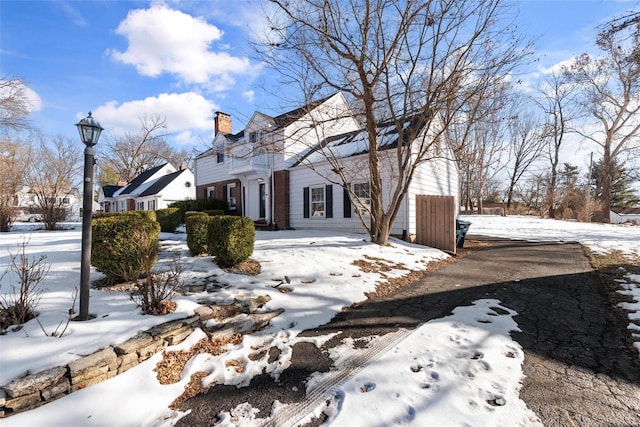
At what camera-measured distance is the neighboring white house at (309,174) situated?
1054 cm

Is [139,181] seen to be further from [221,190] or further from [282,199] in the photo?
[282,199]

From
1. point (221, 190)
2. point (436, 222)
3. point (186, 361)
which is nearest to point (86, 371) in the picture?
point (186, 361)

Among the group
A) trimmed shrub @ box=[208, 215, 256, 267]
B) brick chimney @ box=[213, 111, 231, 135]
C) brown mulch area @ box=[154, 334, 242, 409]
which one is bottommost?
brown mulch area @ box=[154, 334, 242, 409]

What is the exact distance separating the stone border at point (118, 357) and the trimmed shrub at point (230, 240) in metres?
1.49

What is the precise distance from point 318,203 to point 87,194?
9898 millimetres

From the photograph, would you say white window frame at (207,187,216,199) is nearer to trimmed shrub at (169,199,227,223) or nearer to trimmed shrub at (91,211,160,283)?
trimmed shrub at (169,199,227,223)

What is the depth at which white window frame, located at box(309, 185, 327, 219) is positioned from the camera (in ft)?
41.5

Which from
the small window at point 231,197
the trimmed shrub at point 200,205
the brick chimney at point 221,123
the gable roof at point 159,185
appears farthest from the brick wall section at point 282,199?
the gable roof at point 159,185

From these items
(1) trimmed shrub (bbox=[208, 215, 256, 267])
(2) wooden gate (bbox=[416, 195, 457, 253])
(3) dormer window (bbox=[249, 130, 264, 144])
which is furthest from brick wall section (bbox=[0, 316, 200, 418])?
(2) wooden gate (bbox=[416, 195, 457, 253])

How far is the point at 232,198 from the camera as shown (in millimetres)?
17375

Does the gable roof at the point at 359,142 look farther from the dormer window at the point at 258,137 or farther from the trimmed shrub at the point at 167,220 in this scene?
the trimmed shrub at the point at 167,220

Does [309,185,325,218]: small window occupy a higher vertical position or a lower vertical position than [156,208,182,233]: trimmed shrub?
higher

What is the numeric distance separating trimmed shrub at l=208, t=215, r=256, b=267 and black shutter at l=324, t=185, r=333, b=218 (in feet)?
21.8

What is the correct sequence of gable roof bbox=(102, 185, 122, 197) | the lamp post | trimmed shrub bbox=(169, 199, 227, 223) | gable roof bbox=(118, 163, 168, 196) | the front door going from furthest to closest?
gable roof bbox=(102, 185, 122, 197), gable roof bbox=(118, 163, 168, 196), trimmed shrub bbox=(169, 199, 227, 223), the front door, the lamp post
